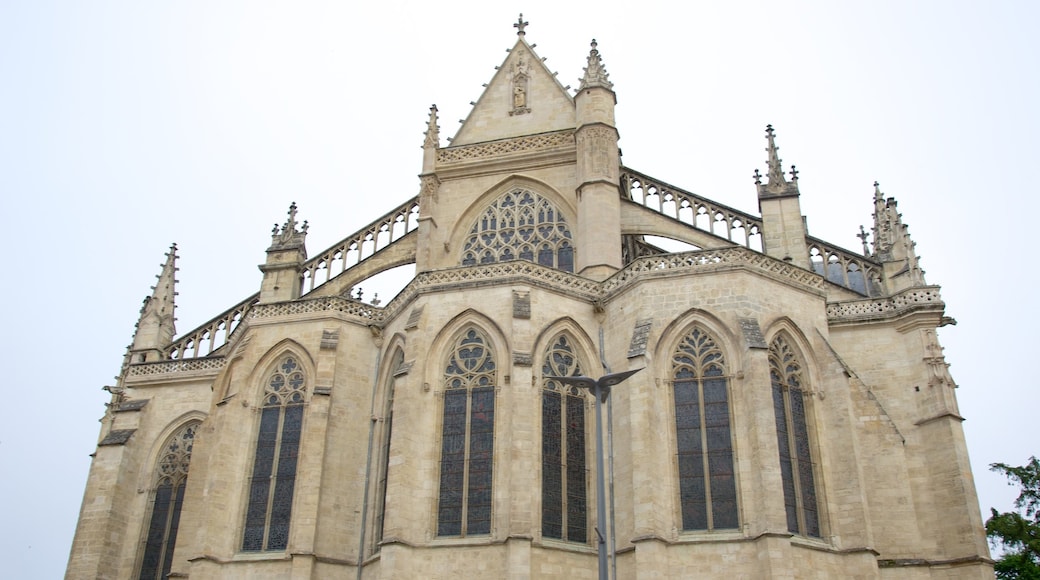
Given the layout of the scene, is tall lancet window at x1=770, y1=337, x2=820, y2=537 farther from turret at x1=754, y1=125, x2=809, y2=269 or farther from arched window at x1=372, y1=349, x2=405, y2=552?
arched window at x1=372, y1=349, x2=405, y2=552

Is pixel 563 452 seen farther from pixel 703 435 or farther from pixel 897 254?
pixel 897 254

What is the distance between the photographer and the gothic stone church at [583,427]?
19.6m

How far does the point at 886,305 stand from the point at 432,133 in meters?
14.8

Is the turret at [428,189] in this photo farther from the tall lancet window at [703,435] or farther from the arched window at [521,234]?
the tall lancet window at [703,435]

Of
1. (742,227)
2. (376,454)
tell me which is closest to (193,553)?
(376,454)

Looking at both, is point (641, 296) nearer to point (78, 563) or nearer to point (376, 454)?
point (376, 454)

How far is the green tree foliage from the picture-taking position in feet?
106

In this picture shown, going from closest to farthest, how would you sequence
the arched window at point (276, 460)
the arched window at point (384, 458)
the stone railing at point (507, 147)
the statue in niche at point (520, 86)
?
the arched window at point (384, 458) → the arched window at point (276, 460) → the stone railing at point (507, 147) → the statue in niche at point (520, 86)

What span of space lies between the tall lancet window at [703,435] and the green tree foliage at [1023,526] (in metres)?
18.4

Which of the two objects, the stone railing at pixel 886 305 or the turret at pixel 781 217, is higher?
the turret at pixel 781 217

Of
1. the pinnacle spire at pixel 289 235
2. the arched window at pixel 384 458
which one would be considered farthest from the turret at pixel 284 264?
the arched window at pixel 384 458

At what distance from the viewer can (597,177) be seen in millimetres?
26609

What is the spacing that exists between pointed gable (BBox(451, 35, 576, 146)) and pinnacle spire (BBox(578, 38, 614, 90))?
48.2 inches

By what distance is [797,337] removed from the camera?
21.5m
